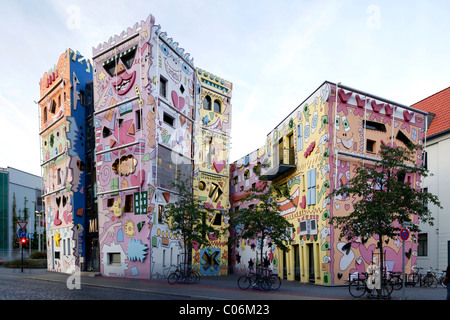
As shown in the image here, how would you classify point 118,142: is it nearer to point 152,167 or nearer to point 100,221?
point 152,167

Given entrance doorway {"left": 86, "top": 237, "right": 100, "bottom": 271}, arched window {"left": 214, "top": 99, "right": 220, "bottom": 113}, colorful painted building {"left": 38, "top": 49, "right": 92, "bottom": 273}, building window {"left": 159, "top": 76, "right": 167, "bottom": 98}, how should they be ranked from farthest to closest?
arched window {"left": 214, "top": 99, "right": 220, "bottom": 113} → colorful painted building {"left": 38, "top": 49, "right": 92, "bottom": 273} → entrance doorway {"left": 86, "top": 237, "right": 100, "bottom": 271} → building window {"left": 159, "top": 76, "right": 167, "bottom": 98}

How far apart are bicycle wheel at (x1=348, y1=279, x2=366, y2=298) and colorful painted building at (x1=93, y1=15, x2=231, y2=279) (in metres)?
12.0

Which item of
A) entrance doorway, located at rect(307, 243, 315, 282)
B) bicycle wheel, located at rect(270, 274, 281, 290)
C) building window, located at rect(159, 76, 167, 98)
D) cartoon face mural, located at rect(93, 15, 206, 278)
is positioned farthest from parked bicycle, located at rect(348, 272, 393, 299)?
building window, located at rect(159, 76, 167, 98)

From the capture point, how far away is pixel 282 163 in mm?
29219

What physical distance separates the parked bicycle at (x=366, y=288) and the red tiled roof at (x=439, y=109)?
58.0 ft

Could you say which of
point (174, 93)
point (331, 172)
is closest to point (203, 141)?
point (174, 93)

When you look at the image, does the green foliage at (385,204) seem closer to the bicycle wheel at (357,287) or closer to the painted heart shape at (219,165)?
the bicycle wheel at (357,287)

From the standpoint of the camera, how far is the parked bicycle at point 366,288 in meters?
17.0

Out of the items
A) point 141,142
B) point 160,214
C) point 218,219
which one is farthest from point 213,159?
point 141,142

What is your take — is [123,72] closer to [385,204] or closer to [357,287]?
[385,204]

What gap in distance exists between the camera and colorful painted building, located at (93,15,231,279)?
27.7 metres

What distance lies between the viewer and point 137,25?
2897 centimetres

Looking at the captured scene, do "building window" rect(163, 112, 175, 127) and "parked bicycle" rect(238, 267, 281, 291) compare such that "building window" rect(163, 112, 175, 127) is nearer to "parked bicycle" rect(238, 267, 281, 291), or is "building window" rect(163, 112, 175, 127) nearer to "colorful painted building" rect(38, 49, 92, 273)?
"colorful painted building" rect(38, 49, 92, 273)

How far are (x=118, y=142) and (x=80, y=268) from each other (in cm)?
1138
